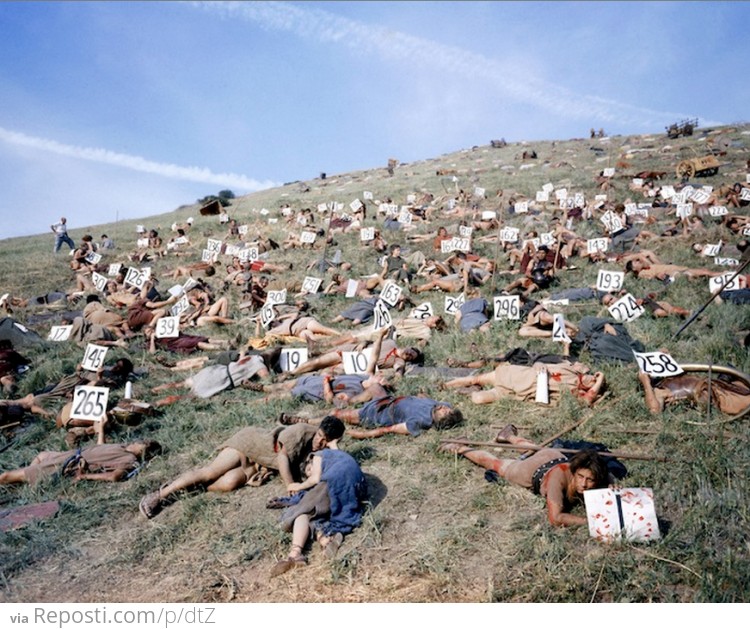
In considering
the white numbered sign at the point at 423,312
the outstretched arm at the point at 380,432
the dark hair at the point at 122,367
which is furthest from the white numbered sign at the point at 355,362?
the dark hair at the point at 122,367

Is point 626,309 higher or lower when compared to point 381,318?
higher

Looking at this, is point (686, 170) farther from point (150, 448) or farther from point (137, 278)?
point (150, 448)

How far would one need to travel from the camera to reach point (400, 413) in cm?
637

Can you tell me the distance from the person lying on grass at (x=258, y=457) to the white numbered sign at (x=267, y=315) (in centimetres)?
599

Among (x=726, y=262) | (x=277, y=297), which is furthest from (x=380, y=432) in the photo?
(x=726, y=262)

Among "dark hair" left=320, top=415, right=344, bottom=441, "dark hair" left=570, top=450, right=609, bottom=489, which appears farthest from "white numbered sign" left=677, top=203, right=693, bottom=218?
"dark hair" left=320, top=415, right=344, bottom=441

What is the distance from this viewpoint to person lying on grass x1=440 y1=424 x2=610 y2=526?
421 cm

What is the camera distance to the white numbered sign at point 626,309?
8.94 m

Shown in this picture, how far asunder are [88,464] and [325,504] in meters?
3.17

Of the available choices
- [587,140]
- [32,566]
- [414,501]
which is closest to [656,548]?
[414,501]

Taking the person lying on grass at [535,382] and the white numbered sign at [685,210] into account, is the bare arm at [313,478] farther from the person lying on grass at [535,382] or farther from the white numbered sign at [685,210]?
the white numbered sign at [685,210]

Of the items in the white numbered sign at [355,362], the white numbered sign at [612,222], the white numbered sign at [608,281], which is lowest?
the white numbered sign at [355,362]

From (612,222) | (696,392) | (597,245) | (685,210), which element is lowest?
(696,392)

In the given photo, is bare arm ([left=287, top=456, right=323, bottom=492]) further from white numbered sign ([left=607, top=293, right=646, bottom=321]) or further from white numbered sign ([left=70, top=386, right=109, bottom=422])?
white numbered sign ([left=607, top=293, right=646, bottom=321])
